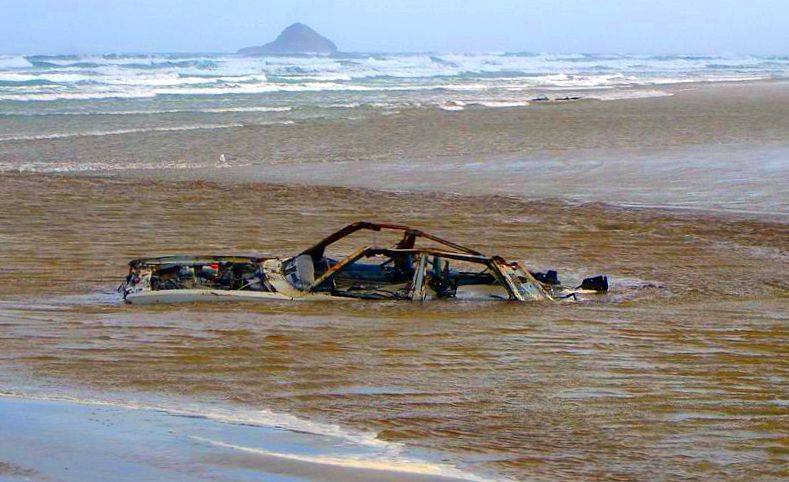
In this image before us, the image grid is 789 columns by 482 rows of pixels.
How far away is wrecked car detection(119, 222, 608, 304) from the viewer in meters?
10.7

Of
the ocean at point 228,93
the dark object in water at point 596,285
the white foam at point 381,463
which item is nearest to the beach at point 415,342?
the white foam at point 381,463

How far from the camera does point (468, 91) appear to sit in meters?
57.7

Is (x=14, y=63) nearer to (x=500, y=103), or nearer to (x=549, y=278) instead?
(x=500, y=103)

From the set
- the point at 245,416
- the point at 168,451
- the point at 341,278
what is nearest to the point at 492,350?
the point at 341,278

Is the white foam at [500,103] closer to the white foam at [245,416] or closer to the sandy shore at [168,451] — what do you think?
the white foam at [245,416]

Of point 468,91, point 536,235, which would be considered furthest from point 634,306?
point 468,91

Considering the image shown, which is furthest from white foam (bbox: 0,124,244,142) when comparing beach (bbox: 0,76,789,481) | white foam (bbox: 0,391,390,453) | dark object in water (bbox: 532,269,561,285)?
white foam (bbox: 0,391,390,453)

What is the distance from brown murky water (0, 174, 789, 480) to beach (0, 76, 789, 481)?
0.03 m

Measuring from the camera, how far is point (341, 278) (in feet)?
37.0

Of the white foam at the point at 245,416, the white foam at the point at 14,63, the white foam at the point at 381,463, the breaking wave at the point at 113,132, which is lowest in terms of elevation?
the breaking wave at the point at 113,132

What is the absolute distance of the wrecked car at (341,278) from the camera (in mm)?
10742

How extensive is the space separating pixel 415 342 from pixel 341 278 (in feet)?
6.27

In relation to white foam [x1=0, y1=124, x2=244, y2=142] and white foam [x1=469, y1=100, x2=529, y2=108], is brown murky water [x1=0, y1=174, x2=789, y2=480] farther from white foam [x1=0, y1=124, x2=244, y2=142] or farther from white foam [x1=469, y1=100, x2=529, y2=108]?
white foam [x1=469, y1=100, x2=529, y2=108]

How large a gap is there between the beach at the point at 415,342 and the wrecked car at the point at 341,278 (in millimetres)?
198
